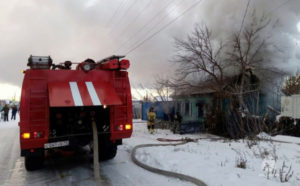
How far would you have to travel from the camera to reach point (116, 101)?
4.40 metres

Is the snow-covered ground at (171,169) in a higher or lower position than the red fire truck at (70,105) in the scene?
lower

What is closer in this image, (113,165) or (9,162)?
(113,165)

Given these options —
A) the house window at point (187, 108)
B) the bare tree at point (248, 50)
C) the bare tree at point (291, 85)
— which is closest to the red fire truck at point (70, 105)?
the bare tree at point (248, 50)

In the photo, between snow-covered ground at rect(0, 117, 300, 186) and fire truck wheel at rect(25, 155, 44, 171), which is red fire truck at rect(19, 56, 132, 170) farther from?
snow-covered ground at rect(0, 117, 300, 186)

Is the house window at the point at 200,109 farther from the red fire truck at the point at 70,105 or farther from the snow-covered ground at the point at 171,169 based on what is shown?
the red fire truck at the point at 70,105

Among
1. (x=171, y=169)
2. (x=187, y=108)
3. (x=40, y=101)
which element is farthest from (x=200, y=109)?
(x=40, y=101)

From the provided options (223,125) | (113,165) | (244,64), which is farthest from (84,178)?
(244,64)

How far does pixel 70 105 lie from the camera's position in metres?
3.91

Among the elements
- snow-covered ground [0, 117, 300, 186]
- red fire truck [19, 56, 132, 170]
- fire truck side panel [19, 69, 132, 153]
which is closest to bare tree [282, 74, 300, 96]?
snow-covered ground [0, 117, 300, 186]

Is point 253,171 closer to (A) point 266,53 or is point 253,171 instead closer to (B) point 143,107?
(A) point 266,53

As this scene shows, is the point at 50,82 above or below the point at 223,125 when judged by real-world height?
above

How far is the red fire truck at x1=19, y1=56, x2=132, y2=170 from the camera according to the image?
13.0ft

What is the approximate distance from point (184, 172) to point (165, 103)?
13.2m

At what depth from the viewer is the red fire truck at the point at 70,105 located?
3.97 meters
